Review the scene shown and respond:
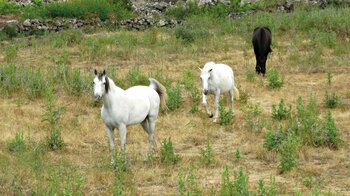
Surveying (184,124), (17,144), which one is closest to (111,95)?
(17,144)

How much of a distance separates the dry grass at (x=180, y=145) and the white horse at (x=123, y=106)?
0.51 meters

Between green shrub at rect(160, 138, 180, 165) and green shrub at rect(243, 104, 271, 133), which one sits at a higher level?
green shrub at rect(160, 138, 180, 165)

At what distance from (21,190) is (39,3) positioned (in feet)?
79.1

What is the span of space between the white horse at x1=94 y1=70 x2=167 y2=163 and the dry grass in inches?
20.2

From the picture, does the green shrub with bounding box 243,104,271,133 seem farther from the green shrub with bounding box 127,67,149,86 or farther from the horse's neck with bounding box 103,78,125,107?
the horse's neck with bounding box 103,78,125,107

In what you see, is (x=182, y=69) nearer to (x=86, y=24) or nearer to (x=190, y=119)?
(x=190, y=119)

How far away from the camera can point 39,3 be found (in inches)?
1177

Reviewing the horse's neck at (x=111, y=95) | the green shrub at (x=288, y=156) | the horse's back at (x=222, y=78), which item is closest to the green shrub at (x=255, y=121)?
the horse's back at (x=222, y=78)

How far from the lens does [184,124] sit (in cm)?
1077

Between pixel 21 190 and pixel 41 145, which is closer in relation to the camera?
pixel 21 190

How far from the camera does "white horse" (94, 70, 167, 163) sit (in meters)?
7.99

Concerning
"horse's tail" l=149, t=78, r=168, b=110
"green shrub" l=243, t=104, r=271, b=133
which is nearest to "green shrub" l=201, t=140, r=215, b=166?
"horse's tail" l=149, t=78, r=168, b=110

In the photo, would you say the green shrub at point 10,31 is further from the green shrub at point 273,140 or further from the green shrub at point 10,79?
the green shrub at point 273,140

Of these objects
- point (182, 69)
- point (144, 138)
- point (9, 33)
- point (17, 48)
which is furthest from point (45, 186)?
point (9, 33)
